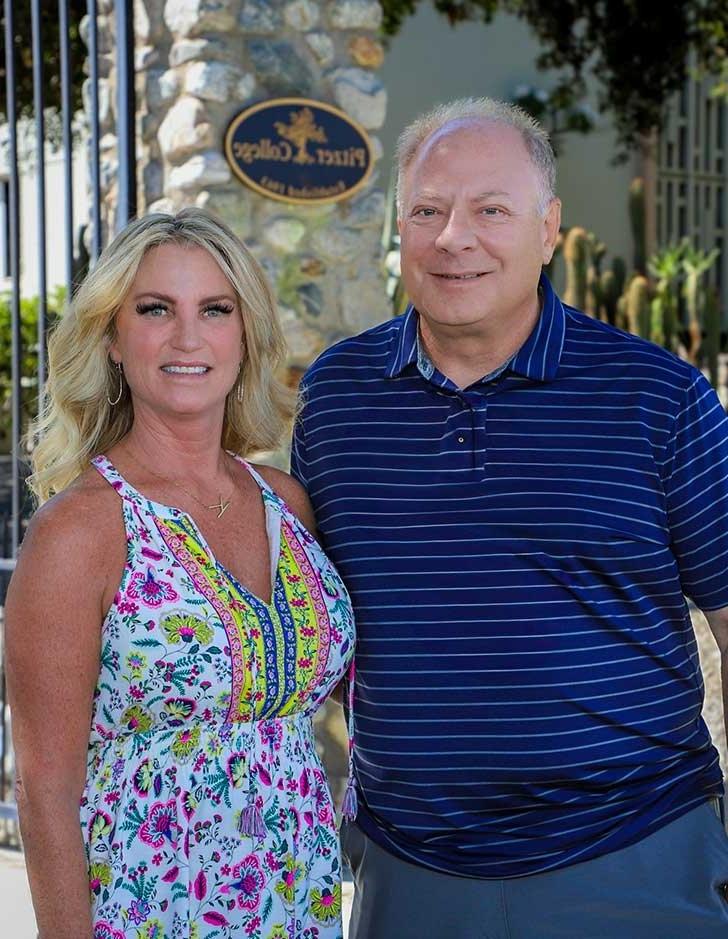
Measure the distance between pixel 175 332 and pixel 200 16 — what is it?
273cm

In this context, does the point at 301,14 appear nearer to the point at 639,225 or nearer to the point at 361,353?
the point at 361,353

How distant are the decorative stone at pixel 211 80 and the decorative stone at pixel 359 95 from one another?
0.39m

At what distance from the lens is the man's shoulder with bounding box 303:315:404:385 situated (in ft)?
7.99

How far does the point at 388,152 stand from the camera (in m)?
12.5

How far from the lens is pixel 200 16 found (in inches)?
182

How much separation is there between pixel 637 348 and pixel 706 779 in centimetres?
73

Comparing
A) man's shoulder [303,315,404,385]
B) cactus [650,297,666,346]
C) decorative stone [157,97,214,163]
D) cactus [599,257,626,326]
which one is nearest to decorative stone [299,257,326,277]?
decorative stone [157,97,214,163]

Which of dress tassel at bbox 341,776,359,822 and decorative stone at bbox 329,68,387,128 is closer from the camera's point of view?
dress tassel at bbox 341,776,359,822

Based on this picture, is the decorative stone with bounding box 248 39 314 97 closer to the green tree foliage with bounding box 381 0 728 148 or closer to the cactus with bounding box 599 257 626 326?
the cactus with bounding box 599 257 626 326

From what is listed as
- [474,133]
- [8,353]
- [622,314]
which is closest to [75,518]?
[474,133]

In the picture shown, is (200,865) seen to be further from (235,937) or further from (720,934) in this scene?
(720,934)

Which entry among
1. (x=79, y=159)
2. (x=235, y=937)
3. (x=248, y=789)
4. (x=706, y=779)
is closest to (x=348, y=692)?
(x=248, y=789)

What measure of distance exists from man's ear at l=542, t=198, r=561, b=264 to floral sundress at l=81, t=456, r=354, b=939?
0.77 metres

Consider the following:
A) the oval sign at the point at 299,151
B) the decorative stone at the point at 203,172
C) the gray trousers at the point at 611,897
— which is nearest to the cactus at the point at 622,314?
the oval sign at the point at 299,151
